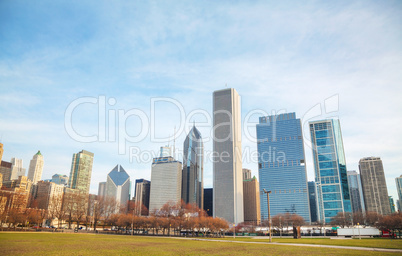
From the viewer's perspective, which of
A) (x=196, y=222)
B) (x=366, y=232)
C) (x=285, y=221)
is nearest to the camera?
(x=366, y=232)

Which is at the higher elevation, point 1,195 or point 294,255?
point 1,195

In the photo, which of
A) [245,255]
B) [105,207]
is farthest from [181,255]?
[105,207]

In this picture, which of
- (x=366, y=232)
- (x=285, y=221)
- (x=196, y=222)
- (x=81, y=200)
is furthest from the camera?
(x=285, y=221)

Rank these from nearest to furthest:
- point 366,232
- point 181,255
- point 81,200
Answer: point 181,255 → point 366,232 → point 81,200

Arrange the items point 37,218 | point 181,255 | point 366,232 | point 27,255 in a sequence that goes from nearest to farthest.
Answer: point 27,255 < point 181,255 < point 366,232 < point 37,218

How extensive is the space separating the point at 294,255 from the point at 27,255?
69.4 feet

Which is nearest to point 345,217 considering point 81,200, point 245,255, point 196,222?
point 196,222

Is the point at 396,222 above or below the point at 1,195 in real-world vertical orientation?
below

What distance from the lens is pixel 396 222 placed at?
72.2m

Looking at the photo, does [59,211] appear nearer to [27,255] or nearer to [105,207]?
[105,207]

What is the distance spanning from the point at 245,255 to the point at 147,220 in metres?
84.2

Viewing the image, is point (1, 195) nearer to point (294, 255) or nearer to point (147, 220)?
point (147, 220)

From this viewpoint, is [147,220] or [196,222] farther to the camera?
[147,220]

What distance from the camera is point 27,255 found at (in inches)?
786
